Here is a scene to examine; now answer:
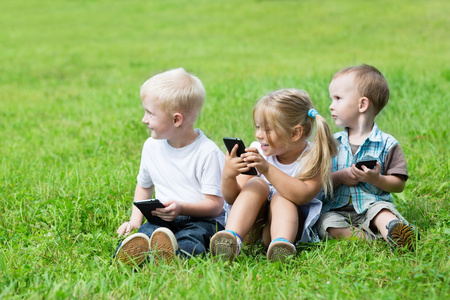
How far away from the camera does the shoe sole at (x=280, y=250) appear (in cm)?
326

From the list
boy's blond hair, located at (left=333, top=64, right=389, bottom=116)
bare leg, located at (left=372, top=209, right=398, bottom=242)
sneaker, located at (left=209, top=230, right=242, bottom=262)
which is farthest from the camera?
boy's blond hair, located at (left=333, top=64, right=389, bottom=116)

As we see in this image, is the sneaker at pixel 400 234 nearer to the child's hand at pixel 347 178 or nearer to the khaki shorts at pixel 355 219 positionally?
the khaki shorts at pixel 355 219

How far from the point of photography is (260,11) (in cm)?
2534

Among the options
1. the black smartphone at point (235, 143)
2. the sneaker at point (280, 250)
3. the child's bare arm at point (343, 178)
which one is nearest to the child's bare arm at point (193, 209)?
the black smartphone at point (235, 143)

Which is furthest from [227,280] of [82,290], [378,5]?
[378,5]

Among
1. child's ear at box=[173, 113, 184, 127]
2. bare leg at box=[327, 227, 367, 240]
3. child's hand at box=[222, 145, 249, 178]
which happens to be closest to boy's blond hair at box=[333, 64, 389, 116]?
bare leg at box=[327, 227, 367, 240]

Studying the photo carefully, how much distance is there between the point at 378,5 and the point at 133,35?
1073cm

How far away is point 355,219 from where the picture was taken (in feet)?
12.6

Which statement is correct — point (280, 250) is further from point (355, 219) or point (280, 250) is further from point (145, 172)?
point (145, 172)

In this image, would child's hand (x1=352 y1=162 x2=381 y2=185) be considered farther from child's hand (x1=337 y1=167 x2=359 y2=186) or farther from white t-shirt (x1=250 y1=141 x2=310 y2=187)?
white t-shirt (x1=250 y1=141 x2=310 y2=187)

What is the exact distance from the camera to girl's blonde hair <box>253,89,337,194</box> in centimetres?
352

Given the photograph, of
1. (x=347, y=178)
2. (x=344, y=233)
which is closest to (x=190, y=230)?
(x=344, y=233)

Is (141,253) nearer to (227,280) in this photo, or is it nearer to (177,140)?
(227,280)

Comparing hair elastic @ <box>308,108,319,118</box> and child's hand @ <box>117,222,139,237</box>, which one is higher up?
hair elastic @ <box>308,108,319,118</box>
